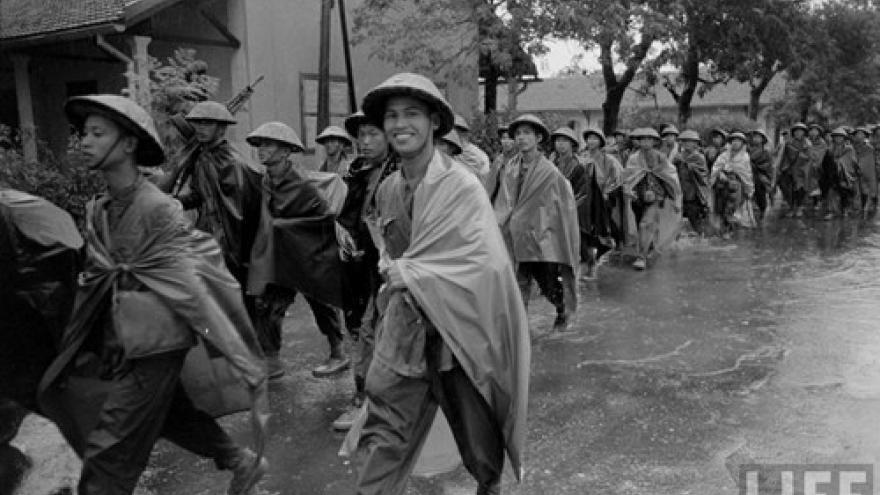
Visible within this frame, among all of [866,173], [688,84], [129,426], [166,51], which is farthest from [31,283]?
[688,84]

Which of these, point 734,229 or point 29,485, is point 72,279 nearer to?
point 29,485

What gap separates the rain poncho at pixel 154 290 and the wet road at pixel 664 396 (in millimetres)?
1139

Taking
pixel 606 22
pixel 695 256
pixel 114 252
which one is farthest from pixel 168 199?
pixel 606 22

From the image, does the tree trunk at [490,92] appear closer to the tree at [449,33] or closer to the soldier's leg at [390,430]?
the tree at [449,33]

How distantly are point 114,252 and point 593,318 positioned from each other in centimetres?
570

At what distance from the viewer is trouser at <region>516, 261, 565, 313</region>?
7.89 metres

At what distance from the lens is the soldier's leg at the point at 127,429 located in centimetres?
334

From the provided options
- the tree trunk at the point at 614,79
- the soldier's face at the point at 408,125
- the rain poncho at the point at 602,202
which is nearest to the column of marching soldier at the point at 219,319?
the soldier's face at the point at 408,125

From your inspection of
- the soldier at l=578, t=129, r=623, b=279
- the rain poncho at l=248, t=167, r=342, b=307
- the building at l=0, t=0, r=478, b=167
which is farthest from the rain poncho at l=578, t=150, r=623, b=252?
the building at l=0, t=0, r=478, b=167

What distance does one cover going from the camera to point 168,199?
11.8 ft

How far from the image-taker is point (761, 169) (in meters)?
16.9

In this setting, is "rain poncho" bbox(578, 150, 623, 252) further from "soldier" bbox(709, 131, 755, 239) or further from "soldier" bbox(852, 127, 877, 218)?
"soldier" bbox(852, 127, 877, 218)

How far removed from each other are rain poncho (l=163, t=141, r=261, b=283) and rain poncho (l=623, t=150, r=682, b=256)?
6.38 meters

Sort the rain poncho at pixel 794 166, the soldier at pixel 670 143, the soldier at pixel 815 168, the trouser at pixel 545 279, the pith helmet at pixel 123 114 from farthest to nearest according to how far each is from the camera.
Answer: the rain poncho at pixel 794 166
the soldier at pixel 815 168
the soldier at pixel 670 143
the trouser at pixel 545 279
the pith helmet at pixel 123 114
